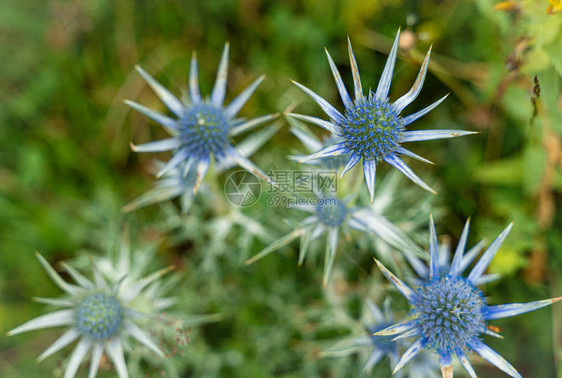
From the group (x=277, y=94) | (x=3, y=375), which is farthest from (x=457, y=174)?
(x=3, y=375)

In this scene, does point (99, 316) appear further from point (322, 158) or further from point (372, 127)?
point (372, 127)

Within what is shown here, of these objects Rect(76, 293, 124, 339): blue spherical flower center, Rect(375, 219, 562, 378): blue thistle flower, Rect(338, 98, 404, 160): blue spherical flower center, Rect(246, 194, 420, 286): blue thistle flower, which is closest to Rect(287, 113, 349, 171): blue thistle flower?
Rect(246, 194, 420, 286): blue thistle flower

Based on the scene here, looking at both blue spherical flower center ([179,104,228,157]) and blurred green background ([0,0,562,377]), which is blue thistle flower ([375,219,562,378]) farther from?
blue spherical flower center ([179,104,228,157])

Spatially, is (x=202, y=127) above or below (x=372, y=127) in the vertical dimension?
above

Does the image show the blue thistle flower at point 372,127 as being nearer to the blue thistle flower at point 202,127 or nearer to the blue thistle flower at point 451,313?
→ the blue thistle flower at point 451,313

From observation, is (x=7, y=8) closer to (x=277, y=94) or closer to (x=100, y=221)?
(x=100, y=221)

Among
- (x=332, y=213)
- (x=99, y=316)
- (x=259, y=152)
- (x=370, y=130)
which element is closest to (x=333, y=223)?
(x=332, y=213)

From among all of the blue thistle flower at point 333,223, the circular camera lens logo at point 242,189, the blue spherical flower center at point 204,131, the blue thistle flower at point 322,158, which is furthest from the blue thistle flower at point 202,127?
the circular camera lens logo at point 242,189
